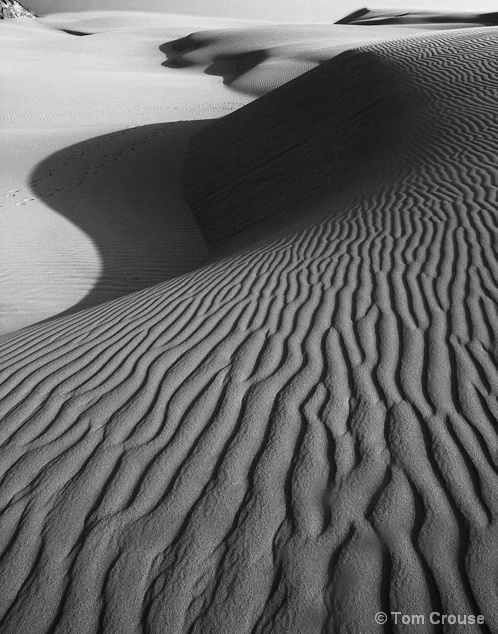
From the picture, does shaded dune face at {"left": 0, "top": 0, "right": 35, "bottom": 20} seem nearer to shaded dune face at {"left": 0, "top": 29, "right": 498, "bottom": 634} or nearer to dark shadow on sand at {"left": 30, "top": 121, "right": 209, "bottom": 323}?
dark shadow on sand at {"left": 30, "top": 121, "right": 209, "bottom": 323}

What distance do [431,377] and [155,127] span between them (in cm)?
1617

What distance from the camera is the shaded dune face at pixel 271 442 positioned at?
217 centimetres

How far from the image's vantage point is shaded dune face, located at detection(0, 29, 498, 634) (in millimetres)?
2172

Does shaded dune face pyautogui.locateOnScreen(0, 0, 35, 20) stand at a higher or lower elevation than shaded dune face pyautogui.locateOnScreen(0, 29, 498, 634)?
higher

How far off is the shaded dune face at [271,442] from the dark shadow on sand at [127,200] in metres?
2.04

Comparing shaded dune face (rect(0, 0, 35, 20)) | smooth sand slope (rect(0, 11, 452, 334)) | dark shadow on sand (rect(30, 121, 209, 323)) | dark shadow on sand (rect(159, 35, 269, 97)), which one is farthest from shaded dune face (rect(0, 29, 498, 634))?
shaded dune face (rect(0, 0, 35, 20))

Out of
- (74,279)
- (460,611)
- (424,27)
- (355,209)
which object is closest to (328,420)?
(460,611)

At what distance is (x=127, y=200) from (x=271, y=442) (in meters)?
9.41

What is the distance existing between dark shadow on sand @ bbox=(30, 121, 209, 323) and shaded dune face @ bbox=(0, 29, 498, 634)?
2036 mm

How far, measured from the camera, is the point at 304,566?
2227mm

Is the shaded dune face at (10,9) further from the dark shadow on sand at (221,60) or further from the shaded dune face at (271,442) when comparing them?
the shaded dune face at (271,442)

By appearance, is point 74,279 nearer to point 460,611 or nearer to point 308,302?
point 308,302

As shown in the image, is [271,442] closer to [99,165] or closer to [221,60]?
[99,165]

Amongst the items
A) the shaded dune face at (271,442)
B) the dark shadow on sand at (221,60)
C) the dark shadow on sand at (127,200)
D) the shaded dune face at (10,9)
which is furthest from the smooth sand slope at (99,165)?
the shaded dune face at (10,9)
